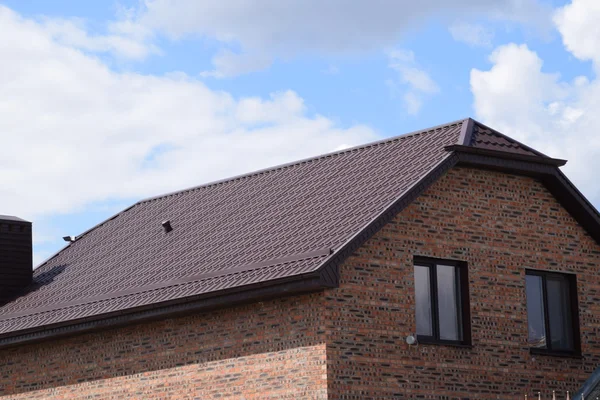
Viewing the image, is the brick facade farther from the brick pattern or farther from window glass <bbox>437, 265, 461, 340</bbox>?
window glass <bbox>437, 265, 461, 340</bbox>

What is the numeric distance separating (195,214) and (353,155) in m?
3.81

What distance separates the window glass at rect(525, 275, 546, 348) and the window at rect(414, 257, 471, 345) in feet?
5.18

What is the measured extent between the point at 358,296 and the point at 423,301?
5.00 ft

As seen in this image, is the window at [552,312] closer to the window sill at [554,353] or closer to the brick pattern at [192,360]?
the window sill at [554,353]

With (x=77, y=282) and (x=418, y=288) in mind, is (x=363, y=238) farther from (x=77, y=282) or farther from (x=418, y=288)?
(x=77, y=282)

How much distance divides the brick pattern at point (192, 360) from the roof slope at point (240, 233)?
61 centimetres

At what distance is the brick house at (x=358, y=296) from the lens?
1706 centimetres

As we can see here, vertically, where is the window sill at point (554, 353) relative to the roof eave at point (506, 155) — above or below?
below

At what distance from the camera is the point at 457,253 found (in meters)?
18.8

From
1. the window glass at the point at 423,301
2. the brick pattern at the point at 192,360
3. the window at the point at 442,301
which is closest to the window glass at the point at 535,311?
the window at the point at 442,301

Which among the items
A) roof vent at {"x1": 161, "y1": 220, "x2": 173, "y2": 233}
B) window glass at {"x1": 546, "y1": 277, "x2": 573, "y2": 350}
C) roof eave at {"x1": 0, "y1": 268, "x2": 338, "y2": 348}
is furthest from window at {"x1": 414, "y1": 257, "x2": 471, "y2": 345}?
roof vent at {"x1": 161, "y1": 220, "x2": 173, "y2": 233}

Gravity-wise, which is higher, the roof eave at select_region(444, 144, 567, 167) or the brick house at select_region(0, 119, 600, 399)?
the roof eave at select_region(444, 144, 567, 167)

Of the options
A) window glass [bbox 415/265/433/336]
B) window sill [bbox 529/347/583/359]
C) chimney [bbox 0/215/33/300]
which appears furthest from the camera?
chimney [bbox 0/215/33/300]

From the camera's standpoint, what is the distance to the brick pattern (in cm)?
1689
